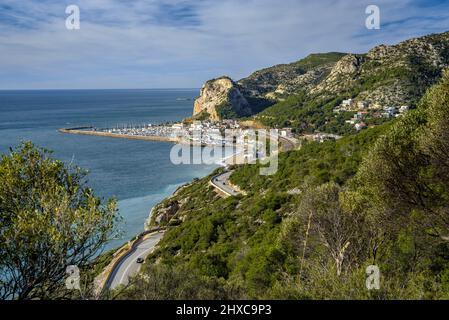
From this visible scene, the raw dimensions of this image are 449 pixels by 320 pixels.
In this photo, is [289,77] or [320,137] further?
[289,77]

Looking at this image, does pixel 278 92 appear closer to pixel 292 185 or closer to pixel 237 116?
pixel 237 116

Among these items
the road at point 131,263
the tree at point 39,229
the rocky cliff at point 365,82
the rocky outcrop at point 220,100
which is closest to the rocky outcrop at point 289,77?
the rocky cliff at point 365,82

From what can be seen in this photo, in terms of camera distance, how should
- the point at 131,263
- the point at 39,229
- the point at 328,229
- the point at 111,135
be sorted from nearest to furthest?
the point at 39,229, the point at 328,229, the point at 131,263, the point at 111,135

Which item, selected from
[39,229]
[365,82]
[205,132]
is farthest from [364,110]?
[39,229]

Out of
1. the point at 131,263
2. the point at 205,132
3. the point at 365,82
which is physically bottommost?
the point at 131,263

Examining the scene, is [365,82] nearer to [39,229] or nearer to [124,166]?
[124,166]

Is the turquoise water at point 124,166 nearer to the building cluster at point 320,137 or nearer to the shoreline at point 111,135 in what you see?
the shoreline at point 111,135
